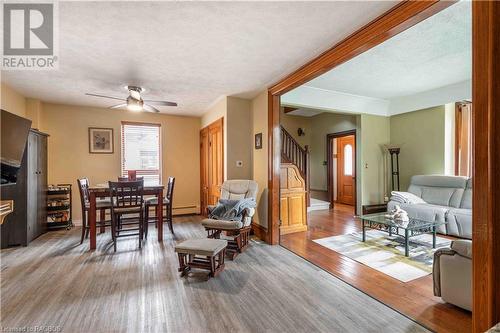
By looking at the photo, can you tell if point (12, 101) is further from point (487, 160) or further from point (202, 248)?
point (487, 160)

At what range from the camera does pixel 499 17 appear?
1.40m

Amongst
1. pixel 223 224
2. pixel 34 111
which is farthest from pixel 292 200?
pixel 34 111

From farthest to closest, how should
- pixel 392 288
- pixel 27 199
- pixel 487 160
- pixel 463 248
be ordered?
pixel 27 199, pixel 392 288, pixel 463 248, pixel 487 160

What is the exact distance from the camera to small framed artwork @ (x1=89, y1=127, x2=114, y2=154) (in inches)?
202

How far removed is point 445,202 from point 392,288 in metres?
3.20

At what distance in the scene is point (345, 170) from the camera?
7.50 meters

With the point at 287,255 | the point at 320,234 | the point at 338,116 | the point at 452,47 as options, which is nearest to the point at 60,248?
the point at 287,255

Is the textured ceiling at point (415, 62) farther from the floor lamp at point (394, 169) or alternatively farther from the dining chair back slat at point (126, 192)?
the dining chair back slat at point (126, 192)

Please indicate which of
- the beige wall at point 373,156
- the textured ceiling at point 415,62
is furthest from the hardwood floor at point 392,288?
the textured ceiling at point 415,62

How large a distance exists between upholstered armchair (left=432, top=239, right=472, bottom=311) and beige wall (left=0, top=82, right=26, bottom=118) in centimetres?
592

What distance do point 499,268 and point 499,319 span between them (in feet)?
1.02

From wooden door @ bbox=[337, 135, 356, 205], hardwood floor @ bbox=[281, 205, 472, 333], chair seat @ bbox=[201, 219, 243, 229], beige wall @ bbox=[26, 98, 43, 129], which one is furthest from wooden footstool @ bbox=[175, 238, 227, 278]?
wooden door @ bbox=[337, 135, 356, 205]

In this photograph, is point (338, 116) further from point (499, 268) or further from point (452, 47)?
point (499, 268)

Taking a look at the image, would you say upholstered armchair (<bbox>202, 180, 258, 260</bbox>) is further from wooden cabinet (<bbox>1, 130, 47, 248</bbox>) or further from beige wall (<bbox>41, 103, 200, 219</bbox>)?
wooden cabinet (<bbox>1, 130, 47, 248</bbox>)
